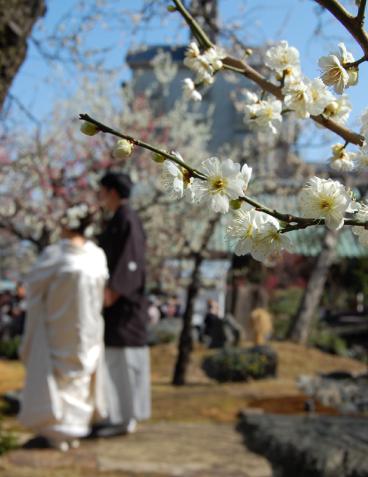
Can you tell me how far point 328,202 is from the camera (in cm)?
118

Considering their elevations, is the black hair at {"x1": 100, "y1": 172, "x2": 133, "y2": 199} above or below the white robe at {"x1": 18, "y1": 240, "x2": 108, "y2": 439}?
above

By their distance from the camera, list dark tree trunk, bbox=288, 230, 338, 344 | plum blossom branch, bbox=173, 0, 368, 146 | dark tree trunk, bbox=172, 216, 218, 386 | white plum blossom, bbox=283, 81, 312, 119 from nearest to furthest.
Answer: white plum blossom, bbox=283, 81, 312, 119, plum blossom branch, bbox=173, 0, 368, 146, dark tree trunk, bbox=172, 216, 218, 386, dark tree trunk, bbox=288, 230, 338, 344

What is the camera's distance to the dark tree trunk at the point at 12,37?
13.7 feet

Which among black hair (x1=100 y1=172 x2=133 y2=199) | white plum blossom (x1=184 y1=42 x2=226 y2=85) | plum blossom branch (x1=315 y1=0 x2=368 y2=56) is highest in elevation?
black hair (x1=100 y1=172 x2=133 y2=199)

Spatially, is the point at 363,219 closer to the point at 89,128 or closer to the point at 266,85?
the point at 89,128

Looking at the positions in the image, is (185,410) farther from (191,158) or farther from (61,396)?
(191,158)

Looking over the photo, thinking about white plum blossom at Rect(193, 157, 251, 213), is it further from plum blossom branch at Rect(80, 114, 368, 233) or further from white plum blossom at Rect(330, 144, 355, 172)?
white plum blossom at Rect(330, 144, 355, 172)

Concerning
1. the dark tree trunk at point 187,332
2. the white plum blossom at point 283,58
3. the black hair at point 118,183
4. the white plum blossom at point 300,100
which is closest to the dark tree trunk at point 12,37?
the black hair at point 118,183

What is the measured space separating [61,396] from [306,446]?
2228mm

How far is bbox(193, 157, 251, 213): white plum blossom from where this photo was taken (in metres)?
1.19

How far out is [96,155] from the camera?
14453 millimetres

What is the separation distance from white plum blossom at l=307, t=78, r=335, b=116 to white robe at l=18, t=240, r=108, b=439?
4209 mm

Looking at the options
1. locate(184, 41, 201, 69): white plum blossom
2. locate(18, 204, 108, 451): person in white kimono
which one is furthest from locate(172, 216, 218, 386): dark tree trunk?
locate(184, 41, 201, 69): white plum blossom

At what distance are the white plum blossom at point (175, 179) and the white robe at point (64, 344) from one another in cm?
421
